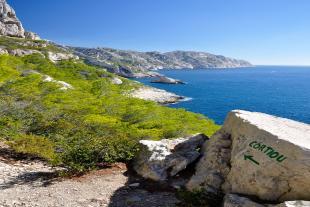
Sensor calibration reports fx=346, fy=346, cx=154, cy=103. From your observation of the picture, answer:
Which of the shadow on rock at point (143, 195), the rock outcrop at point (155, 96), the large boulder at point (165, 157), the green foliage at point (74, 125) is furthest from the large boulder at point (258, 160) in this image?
the rock outcrop at point (155, 96)

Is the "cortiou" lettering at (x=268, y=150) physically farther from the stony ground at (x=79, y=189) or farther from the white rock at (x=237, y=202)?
the stony ground at (x=79, y=189)

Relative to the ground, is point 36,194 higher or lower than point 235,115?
lower

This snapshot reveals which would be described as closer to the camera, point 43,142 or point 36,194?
point 36,194

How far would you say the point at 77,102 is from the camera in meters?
38.6

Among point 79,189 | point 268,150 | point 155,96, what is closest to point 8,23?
point 155,96

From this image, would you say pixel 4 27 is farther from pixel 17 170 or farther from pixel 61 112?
pixel 17 170

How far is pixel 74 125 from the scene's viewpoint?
26.9 meters

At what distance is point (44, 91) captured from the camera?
143 feet

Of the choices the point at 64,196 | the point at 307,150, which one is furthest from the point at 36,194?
the point at 307,150

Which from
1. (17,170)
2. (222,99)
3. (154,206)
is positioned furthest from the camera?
(222,99)

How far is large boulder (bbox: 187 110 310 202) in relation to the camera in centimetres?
1134

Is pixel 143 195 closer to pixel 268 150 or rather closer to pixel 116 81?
pixel 268 150

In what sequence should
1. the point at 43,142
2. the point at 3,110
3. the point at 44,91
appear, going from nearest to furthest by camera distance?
the point at 43,142 < the point at 3,110 < the point at 44,91

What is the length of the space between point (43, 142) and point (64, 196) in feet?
25.0
